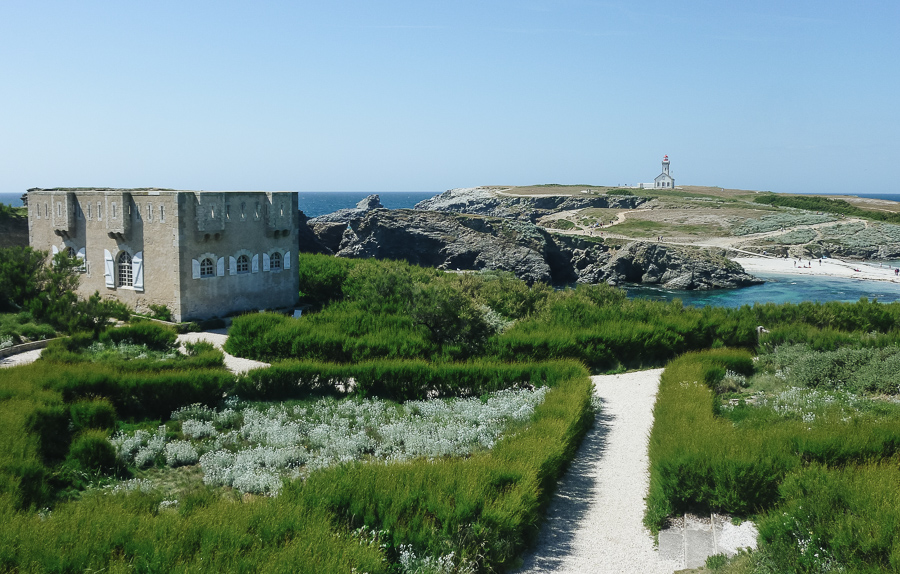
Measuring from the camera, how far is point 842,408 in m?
12.1

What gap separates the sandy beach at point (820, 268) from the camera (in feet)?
203

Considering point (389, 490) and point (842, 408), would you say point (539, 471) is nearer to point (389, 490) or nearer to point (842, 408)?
point (389, 490)

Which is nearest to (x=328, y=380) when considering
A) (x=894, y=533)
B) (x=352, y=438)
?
(x=352, y=438)

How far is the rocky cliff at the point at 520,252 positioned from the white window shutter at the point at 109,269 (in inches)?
1504

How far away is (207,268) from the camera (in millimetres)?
25922

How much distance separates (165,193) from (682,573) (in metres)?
22.7

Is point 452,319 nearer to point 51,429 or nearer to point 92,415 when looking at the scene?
point 92,415

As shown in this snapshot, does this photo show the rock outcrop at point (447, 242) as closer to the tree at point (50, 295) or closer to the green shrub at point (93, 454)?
the tree at point (50, 295)

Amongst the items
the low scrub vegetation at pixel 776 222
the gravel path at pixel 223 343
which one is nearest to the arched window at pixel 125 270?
the gravel path at pixel 223 343

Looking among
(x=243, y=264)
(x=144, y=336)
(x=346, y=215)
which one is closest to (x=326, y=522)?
(x=144, y=336)

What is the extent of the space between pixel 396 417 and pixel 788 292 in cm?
5087

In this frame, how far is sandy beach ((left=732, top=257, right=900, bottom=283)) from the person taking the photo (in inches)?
2438

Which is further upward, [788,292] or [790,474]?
[790,474]

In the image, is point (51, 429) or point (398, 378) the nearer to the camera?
point (51, 429)
